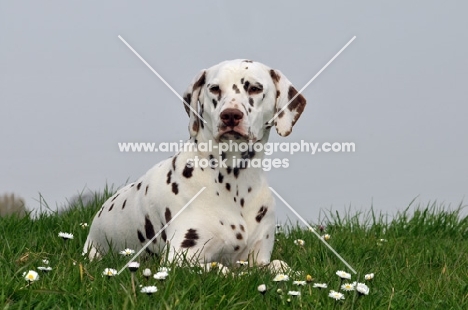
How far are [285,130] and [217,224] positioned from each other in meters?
1.29

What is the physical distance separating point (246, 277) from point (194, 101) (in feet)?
7.61

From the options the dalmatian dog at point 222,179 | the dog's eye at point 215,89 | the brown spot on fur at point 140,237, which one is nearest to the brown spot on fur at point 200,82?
the dalmatian dog at point 222,179

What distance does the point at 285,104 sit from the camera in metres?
7.82

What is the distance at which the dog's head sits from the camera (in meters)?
7.11

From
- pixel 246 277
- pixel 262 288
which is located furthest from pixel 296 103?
pixel 262 288

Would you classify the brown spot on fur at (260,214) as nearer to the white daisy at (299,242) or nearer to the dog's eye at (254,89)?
the dog's eye at (254,89)

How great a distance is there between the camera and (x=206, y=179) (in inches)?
301

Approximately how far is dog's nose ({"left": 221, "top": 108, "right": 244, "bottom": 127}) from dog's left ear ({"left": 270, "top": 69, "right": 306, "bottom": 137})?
80 centimetres

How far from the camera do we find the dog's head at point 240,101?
23.3 ft

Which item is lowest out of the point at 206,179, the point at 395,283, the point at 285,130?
the point at 395,283

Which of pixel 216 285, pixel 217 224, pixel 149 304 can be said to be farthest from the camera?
pixel 217 224

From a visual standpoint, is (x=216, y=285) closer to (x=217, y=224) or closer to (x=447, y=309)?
(x=217, y=224)

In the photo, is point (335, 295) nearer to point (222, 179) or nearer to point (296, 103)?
point (222, 179)

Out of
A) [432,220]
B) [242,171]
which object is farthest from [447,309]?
[432,220]
